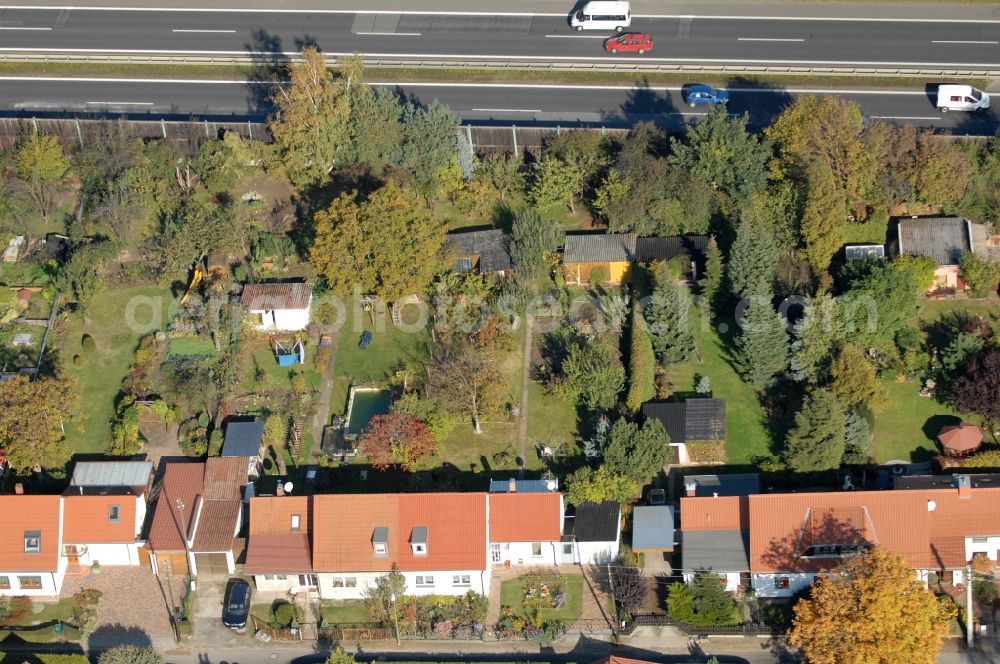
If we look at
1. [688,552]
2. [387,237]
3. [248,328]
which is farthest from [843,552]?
[248,328]

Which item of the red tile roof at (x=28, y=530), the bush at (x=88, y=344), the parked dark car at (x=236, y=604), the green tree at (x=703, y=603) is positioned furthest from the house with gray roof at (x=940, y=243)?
the red tile roof at (x=28, y=530)

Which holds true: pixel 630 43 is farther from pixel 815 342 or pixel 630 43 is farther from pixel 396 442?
→ pixel 396 442

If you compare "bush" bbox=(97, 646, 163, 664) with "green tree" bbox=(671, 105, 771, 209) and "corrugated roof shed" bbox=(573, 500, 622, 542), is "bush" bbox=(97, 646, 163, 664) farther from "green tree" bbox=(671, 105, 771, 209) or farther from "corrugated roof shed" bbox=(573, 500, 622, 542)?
"green tree" bbox=(671, 105, 771, 209)

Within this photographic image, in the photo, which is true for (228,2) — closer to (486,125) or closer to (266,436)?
(486,125)

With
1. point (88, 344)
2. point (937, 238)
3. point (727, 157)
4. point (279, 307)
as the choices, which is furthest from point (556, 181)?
point (88, 344)

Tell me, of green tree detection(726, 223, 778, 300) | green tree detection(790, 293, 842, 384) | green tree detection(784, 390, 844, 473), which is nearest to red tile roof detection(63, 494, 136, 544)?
green tree detection(784, 390, 844, 473)
